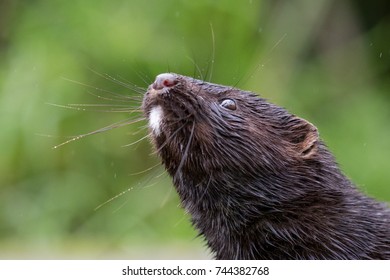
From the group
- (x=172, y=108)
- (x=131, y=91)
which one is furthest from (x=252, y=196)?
(x=131, y=91)

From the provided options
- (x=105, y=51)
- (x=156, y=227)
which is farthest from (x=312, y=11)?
(x=156, y=227)

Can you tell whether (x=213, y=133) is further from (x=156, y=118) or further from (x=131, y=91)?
(x=131, y=91)

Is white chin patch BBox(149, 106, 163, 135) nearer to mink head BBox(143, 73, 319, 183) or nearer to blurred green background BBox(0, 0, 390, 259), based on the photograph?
mink head BBox(143, 73, 319, 183)

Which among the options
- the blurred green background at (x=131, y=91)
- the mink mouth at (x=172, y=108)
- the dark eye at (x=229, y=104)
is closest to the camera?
the mink mouth at (x=172, y=108)

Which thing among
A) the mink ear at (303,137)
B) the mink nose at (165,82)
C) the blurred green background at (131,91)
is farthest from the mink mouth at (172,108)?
the blurred green background at (131,91)

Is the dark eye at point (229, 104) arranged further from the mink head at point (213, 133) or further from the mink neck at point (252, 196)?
the mink neck at point (252, 196)
